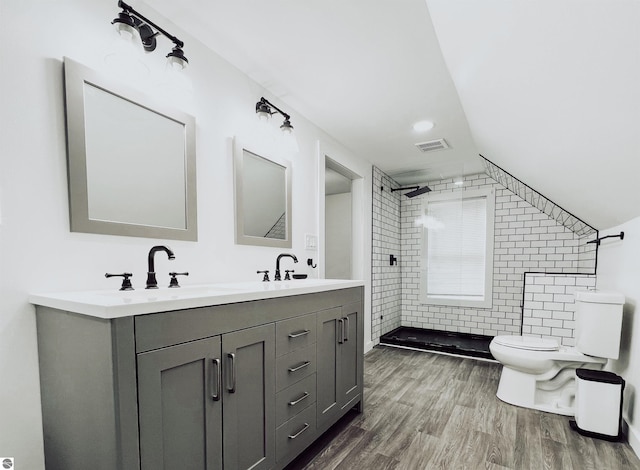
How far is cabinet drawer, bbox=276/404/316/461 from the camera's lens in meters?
1.48

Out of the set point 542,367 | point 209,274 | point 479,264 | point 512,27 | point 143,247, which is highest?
point 512,27

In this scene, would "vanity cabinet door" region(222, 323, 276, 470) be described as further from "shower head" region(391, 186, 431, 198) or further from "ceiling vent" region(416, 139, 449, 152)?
"shower head" region(391, 186, 431, 198)

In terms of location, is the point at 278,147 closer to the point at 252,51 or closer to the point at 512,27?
the point at 252,51

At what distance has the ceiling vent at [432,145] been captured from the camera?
3.28 m

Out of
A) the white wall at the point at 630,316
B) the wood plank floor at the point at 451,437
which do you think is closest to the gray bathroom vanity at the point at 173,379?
the wood plank floor at the point at 451,437

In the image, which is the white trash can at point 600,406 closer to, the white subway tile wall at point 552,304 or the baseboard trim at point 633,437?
the baseboard trim at point 633,437

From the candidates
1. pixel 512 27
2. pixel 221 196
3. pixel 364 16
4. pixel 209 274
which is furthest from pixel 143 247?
pixel 512 27

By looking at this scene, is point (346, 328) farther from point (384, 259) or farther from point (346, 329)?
point (384, 259)

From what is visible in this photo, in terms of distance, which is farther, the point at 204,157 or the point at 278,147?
the point at 278,147

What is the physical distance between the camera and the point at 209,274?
181 centimetres

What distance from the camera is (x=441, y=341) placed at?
3.94 meters

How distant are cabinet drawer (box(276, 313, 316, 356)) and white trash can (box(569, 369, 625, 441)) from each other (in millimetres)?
1909

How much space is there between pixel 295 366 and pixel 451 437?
1.23 metres

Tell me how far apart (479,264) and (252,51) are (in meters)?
3.91
